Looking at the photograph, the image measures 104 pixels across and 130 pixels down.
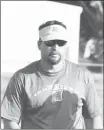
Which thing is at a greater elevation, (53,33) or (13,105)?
(53,33)

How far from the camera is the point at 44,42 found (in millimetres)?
1623

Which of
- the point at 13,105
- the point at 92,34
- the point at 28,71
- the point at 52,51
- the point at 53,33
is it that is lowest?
the point at 13,105

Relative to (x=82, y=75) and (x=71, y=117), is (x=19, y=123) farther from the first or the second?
(x=82, y=75)

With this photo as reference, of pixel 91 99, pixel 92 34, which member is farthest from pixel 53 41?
pixel 92 34

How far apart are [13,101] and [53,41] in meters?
0.46

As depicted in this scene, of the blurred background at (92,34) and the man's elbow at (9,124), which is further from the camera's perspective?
the blurred background at (92,34)

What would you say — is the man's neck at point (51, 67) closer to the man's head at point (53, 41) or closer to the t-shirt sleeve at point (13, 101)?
the man's head at point (53, 41)

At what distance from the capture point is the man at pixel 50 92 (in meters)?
1.58

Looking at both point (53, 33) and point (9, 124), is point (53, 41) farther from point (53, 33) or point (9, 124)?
point (9, 124)

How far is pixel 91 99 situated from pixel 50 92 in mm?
272

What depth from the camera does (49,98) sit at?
1597 millimetres

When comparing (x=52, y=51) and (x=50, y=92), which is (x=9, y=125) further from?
(x=52, y=51)

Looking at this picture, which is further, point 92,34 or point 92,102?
point 92,34

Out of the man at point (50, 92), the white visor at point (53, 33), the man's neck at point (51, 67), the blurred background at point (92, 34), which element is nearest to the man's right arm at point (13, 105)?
the man at point (50, 92)
